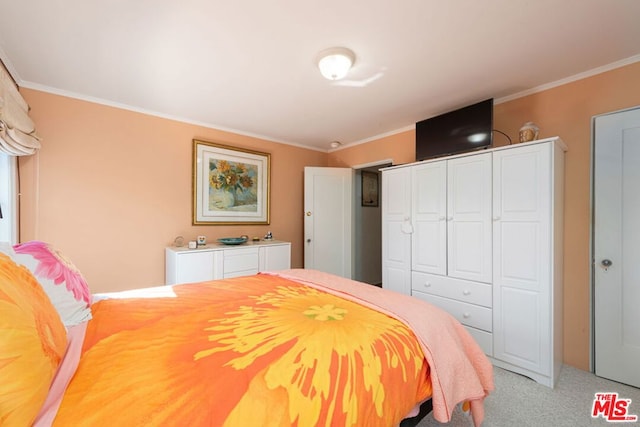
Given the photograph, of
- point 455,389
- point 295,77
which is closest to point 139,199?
point 295,77

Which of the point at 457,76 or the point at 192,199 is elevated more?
the point at 457,76

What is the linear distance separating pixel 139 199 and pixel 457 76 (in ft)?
10.9

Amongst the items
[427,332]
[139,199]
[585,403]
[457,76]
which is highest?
[457,76]

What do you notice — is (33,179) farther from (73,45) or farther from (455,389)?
(455,389)

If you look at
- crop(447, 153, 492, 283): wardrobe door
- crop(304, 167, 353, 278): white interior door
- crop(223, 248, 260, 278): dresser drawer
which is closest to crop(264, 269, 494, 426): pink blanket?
crop(447, 153, 492, 283): wardrobe door

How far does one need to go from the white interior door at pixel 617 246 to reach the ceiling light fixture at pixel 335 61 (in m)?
2.03

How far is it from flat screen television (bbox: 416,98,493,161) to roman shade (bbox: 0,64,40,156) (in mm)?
3423

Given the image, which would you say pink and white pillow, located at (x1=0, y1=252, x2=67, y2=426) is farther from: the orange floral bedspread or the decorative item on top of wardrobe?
the decorative item on top of wardrobe

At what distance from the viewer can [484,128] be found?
91.7 inches

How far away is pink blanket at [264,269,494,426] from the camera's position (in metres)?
1.12

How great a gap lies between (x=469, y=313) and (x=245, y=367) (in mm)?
2181

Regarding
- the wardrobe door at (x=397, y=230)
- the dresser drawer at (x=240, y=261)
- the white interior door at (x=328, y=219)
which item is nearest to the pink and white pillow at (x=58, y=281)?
the dresser drawer at (x=240, y=261)

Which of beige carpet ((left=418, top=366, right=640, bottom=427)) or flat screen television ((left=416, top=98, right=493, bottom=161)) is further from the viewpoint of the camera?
flat screen television ((left=416, top=98, right=493, bottom=161))

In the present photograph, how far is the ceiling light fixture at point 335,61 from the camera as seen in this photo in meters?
1.75
